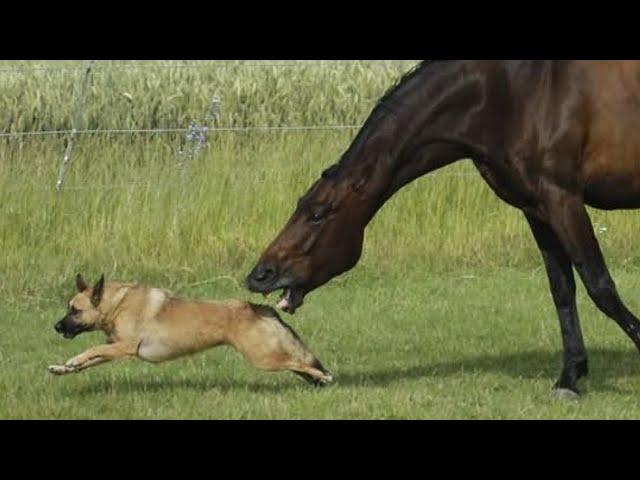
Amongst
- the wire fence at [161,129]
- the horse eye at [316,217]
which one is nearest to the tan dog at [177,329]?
the horse eye at [316,217]

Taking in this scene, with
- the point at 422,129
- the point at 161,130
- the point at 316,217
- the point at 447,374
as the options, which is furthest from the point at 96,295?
the point at 161,130

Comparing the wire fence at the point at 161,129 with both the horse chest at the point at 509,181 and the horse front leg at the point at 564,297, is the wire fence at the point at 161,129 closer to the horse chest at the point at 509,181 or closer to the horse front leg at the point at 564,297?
the horse front leg at the point at 564,297

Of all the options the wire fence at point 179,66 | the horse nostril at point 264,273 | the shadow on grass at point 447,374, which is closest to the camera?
the horse nostril at point 264,273

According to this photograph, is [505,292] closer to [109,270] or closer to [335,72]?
[109,270]

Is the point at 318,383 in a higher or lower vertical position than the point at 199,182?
lower

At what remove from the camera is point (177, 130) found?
580 inches

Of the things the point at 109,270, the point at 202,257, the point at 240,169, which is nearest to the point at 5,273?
the point at 109,270

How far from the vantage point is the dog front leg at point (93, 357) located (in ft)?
26.7

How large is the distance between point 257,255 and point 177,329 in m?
4.79

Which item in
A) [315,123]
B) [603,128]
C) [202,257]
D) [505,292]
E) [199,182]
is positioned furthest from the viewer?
[315,123]

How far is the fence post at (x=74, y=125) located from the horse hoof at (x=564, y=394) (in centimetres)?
642

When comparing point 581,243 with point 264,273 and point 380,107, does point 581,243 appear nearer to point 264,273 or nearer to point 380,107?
point 380,107

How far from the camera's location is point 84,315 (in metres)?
8.48

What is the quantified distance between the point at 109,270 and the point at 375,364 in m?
3.53
